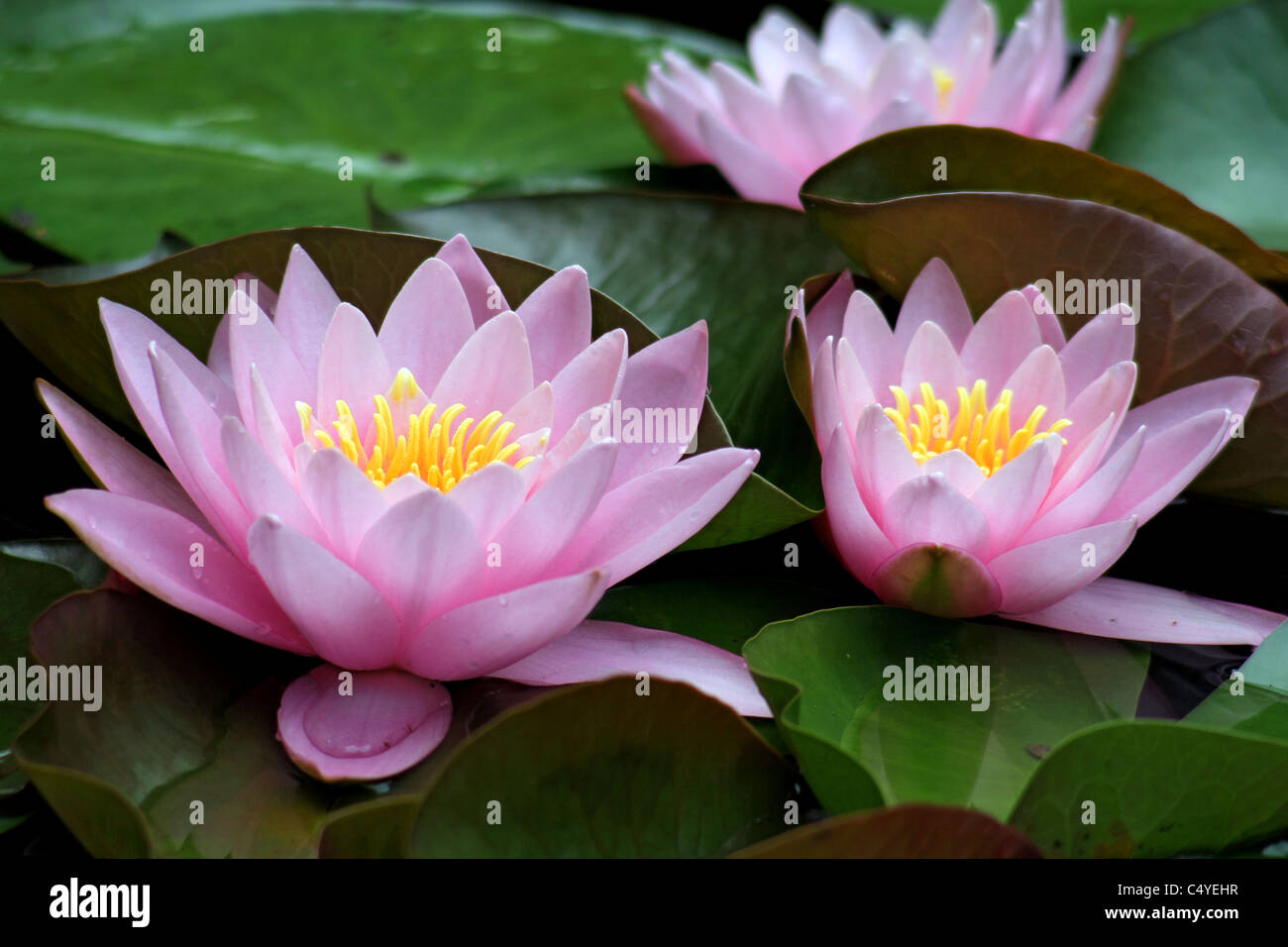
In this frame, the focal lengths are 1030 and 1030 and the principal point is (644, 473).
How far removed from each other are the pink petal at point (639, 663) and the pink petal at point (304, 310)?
1.22 feet

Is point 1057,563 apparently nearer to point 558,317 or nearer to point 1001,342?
point 1001,342

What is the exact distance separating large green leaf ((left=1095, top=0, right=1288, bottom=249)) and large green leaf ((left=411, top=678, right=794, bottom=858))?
1543mm

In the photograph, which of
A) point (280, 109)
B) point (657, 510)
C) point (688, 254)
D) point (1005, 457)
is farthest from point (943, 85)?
point (280, 109)

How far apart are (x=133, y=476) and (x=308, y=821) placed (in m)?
0.39

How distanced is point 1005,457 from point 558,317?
50 centimetres

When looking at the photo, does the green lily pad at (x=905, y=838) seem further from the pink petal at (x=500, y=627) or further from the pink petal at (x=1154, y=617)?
the pink petal at (x=1154, y=617)

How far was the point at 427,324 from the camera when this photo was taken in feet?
3.54

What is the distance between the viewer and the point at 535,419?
1.04 m

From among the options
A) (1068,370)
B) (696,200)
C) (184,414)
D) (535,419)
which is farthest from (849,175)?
(184,414)

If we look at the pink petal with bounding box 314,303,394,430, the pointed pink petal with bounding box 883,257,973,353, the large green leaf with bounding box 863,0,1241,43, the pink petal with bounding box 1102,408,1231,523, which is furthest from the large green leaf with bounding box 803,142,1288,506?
the large green leaf with bounding box 863,0,1241,43

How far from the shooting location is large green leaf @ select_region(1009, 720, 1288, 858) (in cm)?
84
